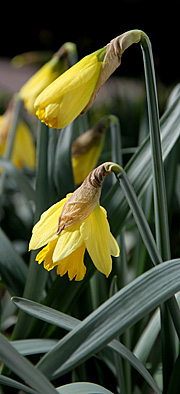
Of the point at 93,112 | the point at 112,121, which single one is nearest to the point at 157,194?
the point at 112,121

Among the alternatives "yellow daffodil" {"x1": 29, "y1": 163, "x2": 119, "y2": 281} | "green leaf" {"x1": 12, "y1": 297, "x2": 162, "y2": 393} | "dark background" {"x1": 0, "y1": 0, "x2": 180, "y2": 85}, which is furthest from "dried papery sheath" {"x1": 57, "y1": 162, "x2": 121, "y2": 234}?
"dark background" {"x1": 0, "y1": 0, "x2": 180, "y2": 85}

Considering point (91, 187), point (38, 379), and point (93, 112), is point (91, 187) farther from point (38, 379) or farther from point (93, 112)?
point (93, 112)

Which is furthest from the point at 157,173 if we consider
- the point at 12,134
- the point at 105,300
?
the point at 12,134

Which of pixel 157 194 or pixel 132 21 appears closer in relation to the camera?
pixel 157 194

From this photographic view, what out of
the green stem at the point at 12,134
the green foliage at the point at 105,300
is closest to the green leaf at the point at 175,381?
the green foliage at the point at 105,300

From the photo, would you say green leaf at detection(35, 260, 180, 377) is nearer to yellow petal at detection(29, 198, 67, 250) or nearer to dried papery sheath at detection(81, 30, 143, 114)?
yellow petal at detection(29, 198, 67, 250)

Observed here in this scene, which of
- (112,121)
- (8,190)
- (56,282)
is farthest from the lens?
(8,190)

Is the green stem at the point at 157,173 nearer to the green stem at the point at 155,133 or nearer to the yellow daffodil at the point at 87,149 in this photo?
the green stem at the point at 155,133
